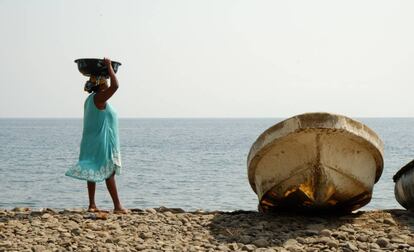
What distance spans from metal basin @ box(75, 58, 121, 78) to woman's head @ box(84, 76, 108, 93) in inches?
2.6

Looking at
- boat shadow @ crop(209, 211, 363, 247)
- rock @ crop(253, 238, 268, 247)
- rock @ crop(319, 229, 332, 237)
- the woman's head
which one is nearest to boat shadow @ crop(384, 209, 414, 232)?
boat shadow @ crop(209, 211, 363, 247)

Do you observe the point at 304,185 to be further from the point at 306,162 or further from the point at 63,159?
the point at 63,159

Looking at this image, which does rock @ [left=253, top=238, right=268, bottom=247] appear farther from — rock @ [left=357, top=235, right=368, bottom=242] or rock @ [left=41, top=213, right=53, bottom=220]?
rock @ [left=41, top=213, right=53, bottom=220]

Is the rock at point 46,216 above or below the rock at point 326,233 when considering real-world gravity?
below

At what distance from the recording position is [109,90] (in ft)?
28.1

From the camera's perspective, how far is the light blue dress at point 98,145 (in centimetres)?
875

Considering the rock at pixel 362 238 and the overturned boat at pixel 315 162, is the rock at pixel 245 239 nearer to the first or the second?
the overturned boat at pixel 315 162

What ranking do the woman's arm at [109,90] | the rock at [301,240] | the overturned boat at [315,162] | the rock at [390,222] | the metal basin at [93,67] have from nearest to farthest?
the rock at [301,240] → the overturned boat at [315,162] → the rock at [390,222] → the woman's arm at [109,90] → the metal basin at [93,67]

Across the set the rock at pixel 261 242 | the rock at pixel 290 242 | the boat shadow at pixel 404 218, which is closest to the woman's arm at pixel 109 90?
the rock at pixel 261 242

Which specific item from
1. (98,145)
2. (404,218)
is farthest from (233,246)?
(404,218)

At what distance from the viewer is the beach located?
7.00 m

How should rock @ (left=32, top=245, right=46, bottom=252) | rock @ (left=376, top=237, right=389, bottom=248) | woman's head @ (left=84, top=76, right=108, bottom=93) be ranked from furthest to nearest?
woman's head @ (left=84, top=76, right=108, bottom=93) < rock @ (left=376, top=237, right=389, bottom=248) < rock @ (left=32, top=245, right=46, bottom=252)

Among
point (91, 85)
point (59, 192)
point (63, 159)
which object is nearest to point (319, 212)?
point (91, 85)

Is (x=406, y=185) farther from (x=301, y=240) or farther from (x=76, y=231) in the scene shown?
(x=76, y=231)
